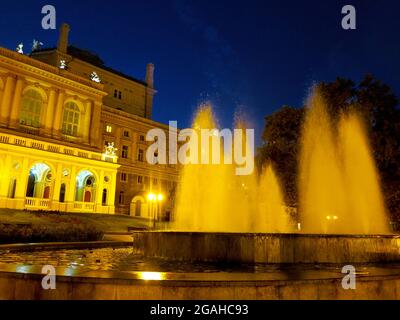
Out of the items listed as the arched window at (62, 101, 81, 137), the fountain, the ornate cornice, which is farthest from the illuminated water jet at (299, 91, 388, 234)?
the ornate cornice

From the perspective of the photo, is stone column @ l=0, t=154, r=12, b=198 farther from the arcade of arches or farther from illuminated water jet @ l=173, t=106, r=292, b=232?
illuminated water jet @ l=173, t=106, r=292, b=232

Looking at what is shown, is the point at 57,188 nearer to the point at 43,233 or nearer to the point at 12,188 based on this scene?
the point at 12,188

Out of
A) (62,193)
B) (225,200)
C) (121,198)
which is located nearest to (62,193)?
(62,193)

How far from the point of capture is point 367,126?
20391 mm

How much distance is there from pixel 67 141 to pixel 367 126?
108ft

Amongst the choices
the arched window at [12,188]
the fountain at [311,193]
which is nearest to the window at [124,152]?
the arched window at [12,188]

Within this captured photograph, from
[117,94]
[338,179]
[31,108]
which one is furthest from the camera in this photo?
[117,94]

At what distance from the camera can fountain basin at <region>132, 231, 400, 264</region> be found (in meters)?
8.38

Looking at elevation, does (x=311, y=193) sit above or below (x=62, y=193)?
below

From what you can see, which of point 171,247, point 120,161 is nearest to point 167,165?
point 120,161

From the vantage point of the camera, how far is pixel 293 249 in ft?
27.9

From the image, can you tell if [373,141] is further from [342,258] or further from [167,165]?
[167,165]

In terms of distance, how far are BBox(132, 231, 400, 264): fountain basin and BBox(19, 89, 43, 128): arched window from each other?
35558mm
